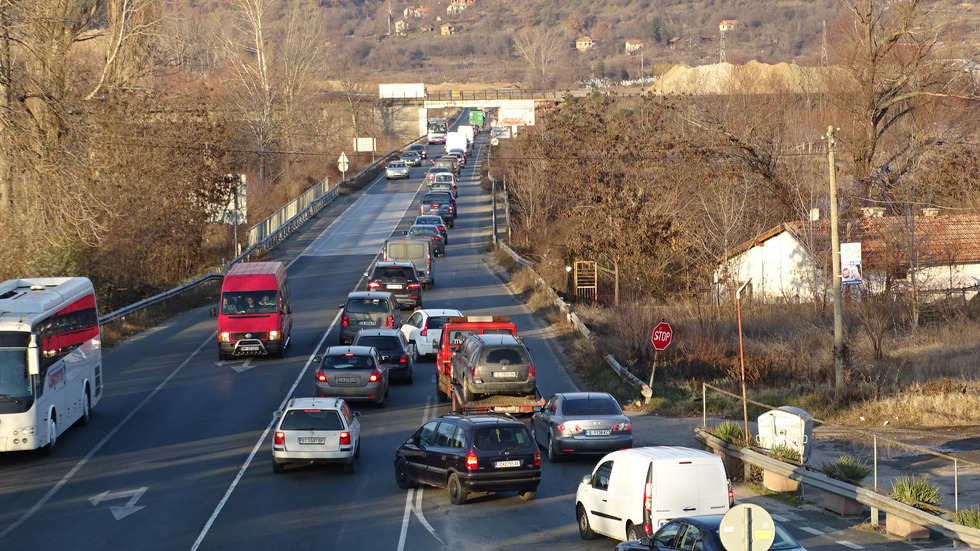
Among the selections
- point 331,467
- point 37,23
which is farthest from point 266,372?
point 37,23

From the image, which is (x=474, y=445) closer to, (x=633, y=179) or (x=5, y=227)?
(x=5, y=227)

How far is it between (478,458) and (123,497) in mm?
6408

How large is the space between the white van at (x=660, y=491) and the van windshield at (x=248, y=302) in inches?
694

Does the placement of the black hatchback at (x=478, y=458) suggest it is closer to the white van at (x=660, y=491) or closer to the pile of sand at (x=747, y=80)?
the white van at (x=660, y=491)

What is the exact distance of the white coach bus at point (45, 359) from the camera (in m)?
18.8

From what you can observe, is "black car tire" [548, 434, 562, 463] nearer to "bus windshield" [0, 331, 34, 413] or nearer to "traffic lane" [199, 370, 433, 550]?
"traffic lane" [199, 370, 433, 550]

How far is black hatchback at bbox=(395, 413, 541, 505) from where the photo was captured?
1670 centimetres

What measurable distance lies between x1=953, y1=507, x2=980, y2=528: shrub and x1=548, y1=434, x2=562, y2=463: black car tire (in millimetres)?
8618

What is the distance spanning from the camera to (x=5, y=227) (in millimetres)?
34531

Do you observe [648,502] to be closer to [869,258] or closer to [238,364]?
[238,364]

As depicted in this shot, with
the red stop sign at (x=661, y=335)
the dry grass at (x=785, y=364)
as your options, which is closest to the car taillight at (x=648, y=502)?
the dry grass at (x=785, y=364)

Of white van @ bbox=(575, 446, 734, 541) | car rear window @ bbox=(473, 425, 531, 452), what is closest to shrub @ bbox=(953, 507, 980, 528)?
white van @ bbox=(575, 446, 734, 541)

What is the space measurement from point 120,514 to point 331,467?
454 centimetres

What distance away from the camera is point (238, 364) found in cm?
2980
